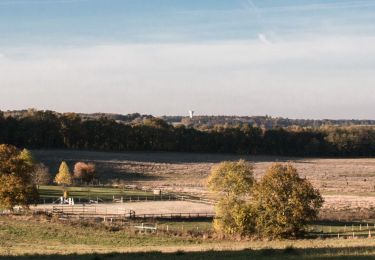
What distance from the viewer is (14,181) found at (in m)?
58.7

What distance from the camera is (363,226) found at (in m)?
54.6

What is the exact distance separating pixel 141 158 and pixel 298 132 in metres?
48.6

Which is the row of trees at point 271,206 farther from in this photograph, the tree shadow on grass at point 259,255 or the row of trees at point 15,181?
the row of trees at point 15,181

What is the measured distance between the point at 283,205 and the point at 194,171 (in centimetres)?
7667

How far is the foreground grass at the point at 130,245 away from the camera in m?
25.8

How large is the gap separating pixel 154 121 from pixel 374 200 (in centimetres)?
9937

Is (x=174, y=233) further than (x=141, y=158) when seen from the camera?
No

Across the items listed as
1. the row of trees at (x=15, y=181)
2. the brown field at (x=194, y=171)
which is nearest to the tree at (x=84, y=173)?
the brown field at (x=194, y=171)

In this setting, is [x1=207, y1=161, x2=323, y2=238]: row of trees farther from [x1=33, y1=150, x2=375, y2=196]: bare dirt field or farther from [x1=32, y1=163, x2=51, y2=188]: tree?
[x1=32, y1=163, x2=51, y2=188]: tree

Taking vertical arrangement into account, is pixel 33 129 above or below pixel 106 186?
above

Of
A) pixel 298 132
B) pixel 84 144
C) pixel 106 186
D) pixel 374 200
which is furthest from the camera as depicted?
pixel 298 132

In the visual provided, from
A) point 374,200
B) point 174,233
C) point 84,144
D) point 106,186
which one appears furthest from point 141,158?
point 174,233

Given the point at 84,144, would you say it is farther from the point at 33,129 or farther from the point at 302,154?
the point at 302,154

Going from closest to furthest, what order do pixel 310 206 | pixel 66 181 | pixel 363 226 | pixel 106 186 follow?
pixel 310 206 → pixel 363 226 → pixel 66 181 → pixel 106 186
